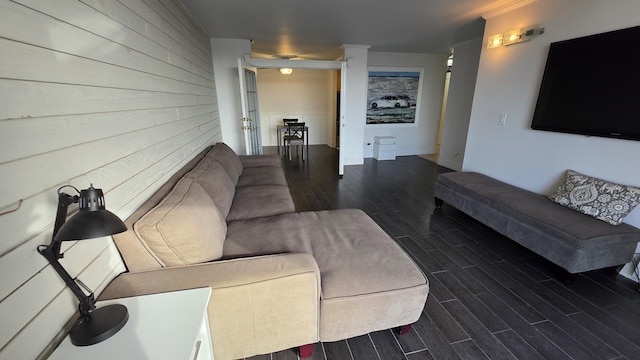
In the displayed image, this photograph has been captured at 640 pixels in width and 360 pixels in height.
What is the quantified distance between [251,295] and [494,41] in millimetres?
3654

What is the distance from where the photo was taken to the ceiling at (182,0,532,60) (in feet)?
9.07

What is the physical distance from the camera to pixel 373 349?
56.2 inches

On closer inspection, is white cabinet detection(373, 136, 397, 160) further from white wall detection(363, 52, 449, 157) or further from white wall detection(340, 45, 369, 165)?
white wall detection(340, 45, 369, 165)

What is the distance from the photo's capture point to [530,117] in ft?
8.67

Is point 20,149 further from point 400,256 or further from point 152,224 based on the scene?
point 400,256

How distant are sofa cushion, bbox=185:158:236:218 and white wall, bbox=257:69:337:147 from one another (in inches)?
225

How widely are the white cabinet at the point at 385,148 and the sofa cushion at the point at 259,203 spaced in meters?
3.75

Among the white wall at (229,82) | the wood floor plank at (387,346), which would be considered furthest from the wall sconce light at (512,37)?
the white wall at (229,82)

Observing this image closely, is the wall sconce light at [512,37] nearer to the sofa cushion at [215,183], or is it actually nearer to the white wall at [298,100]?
the sofa cushion at [215,183]

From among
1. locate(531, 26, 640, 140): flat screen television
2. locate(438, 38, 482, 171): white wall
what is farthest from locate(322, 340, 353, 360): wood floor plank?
locate(438, 38, 482, 171): white wall

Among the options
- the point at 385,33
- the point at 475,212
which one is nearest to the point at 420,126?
the point at 385,33

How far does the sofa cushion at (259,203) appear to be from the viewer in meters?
2.04

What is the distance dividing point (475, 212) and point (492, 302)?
1.07 meters

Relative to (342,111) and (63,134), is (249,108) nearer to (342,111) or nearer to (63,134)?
(342,111)
